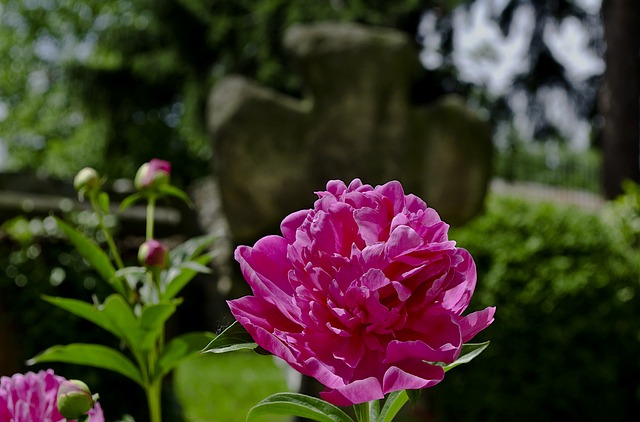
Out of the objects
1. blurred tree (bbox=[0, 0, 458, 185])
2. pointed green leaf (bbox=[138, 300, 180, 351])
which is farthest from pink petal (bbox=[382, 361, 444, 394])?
blurred tree (bbox=[0, 0, 458, 185])

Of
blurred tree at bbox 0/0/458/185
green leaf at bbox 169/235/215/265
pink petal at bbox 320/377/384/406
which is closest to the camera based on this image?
pink petal at bbox 320/377/384/406

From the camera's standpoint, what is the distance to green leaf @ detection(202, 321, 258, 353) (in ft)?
2.40

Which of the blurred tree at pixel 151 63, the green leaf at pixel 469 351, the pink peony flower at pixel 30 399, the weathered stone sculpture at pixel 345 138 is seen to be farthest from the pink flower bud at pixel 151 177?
the blurred tree at pixel 151 63

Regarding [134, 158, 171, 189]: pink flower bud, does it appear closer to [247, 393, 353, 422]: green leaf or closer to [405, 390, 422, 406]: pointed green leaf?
[247, 393, 353, 422]: green leaf

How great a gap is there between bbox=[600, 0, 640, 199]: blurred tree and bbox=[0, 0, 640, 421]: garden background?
0.08ft

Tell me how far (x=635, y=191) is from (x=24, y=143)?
52.8 ft

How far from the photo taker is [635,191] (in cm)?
714

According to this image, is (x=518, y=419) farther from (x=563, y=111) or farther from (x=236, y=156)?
(x=563, y=111)

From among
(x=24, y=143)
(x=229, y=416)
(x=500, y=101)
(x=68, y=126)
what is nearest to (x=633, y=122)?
(x=500, y=101)

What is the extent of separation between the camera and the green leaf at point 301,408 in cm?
82

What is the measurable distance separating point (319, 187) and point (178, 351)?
4368 mm

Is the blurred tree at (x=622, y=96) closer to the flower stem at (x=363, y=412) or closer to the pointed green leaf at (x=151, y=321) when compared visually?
the pointed green leaf at (x=151, y=321)

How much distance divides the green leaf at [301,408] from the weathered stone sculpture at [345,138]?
4.75 metres

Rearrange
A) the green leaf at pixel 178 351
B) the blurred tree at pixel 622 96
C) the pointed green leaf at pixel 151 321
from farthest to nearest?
the blurred tree at pixel 622 96 < the green leaf at pixel 178 351 < the pointed green leaf at pixel 151 321
